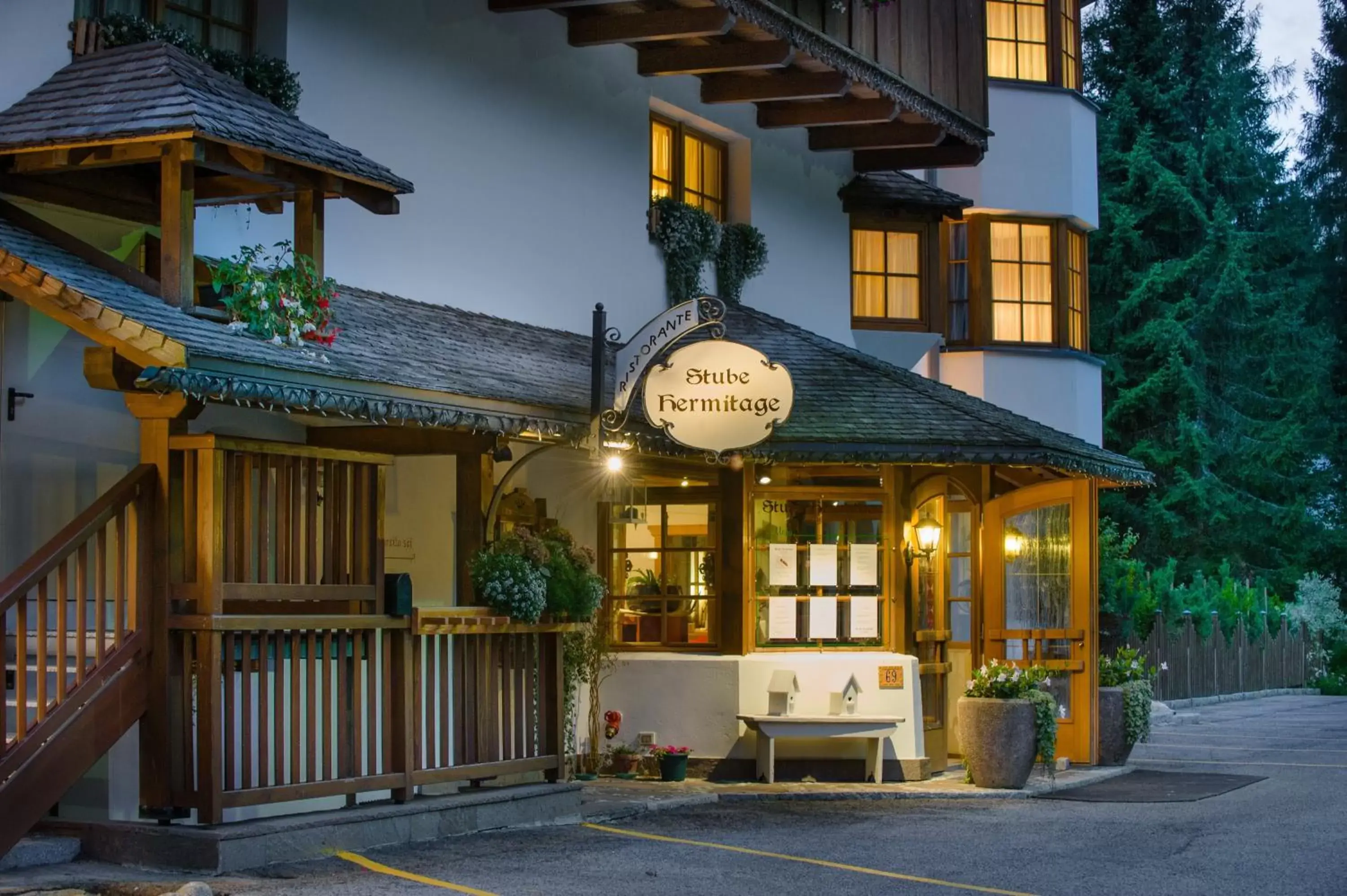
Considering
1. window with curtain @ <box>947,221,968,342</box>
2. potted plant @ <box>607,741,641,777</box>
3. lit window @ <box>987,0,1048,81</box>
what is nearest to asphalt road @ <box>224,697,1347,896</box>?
potted plant @ <box>607,741,641,777</box>

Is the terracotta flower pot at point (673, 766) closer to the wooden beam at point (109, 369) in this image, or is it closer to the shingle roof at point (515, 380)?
the shingle roof at point (515, 380)

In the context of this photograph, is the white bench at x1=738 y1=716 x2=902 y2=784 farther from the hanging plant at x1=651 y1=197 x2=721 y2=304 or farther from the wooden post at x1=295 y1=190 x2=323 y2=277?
the wooden post at x1=295 y1=190 x2=323 y2=277

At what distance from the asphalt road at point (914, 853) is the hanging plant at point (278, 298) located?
3.12 m

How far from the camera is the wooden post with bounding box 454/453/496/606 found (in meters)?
13.7

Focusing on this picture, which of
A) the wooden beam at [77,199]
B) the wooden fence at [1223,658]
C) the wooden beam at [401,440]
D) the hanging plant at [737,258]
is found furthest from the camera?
the wooden fence at [1223,658]

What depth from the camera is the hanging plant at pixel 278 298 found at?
449 inches

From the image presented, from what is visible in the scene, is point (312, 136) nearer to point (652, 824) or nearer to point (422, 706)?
point (422, 706)

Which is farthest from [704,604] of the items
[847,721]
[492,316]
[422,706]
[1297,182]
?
[1297,182]

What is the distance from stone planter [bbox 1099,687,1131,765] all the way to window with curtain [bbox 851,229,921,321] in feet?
16.9

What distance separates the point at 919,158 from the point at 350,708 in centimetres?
1093

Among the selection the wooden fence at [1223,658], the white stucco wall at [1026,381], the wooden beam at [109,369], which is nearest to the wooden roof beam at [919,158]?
the white stucco wall at [1026,381]

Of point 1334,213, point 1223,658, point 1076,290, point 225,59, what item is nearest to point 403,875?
point 225,59

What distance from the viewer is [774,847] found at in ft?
41.2

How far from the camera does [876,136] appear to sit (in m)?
20.2
